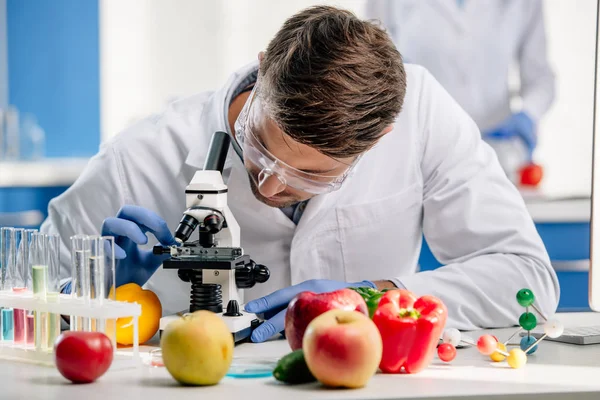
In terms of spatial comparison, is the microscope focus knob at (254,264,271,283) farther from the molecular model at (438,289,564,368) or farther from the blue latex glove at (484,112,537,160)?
the blue latex glove at (484,112,537,160)

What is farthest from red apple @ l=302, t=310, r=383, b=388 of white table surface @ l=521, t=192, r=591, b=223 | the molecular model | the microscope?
white table surface @ l=521, t=192, r=591, b=223

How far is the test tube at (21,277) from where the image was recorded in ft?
5.75

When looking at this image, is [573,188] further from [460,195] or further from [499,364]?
[499,364]

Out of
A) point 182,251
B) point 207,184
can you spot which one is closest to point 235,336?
point 182,251

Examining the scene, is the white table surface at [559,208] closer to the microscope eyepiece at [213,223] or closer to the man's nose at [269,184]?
the man's nose at [269,184]

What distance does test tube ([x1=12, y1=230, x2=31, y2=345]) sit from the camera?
1.75 metres

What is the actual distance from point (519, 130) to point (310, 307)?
3497 millimetres

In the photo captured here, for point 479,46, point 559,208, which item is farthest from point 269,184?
point 479,46

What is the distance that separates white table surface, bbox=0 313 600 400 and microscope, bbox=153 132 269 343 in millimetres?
195

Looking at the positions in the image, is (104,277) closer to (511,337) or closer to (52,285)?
(52,285)

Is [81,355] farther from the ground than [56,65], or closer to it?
closer to it

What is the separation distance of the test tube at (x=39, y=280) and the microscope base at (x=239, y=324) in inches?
9.6

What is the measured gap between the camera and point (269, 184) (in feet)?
6.77

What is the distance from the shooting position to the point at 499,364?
1711 mm
